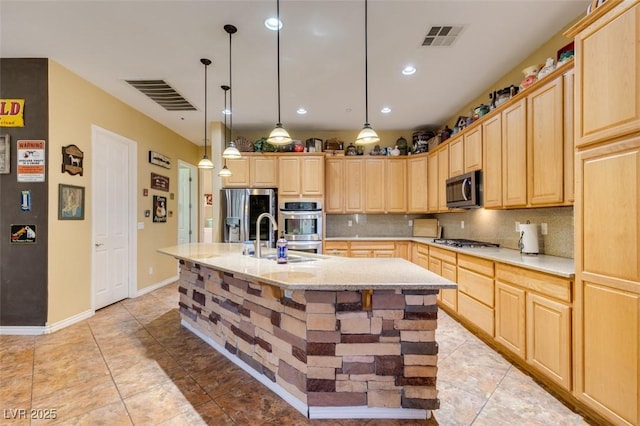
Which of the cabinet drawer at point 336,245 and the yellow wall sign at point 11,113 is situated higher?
the yellow wall sign at point 11,113

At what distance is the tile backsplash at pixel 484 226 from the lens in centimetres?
267

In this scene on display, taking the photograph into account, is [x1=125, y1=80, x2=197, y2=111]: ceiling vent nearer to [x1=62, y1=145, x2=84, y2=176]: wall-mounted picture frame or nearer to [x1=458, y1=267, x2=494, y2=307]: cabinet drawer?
[x1=62, y1=145, x2=84, y2=176]: wall-mounted picture frame

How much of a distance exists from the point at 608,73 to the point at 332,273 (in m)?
1.99

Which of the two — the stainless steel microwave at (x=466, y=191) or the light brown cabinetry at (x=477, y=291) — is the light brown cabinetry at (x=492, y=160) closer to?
the stainless steel microwave at (x=466, y=191)

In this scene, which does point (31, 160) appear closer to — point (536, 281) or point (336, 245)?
point (336, 245)

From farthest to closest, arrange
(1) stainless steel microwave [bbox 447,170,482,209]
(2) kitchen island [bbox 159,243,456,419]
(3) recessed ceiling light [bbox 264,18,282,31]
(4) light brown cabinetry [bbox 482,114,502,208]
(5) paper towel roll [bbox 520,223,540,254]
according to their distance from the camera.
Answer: (1) stainless steel microwave [bbox 447,170,482,209], (4) light brown cabinetry [bbox 482,114,502,208], (5) paper towel roll [bbox 520,223,540,254], (3) recessed ceiling light [bbox 264,18,282,31], (2) kitchen island [bbox 159,243,456,419]

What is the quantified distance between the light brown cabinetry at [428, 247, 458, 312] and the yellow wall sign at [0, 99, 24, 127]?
4960 millimetres

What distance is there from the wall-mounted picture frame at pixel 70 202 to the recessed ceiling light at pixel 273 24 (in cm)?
284

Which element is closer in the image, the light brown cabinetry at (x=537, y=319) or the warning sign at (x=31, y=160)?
the light brown cabinetry at (x=537, y=319)

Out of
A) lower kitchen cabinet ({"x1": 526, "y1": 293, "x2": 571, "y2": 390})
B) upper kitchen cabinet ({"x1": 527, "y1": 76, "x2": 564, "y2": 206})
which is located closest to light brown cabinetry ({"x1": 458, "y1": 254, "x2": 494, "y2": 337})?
lower kitchen cabinet ({"x1": 526, "y1": 293, "x2": 571, "y2": 390})

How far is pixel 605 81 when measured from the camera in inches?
68.0

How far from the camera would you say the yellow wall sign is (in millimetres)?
3150

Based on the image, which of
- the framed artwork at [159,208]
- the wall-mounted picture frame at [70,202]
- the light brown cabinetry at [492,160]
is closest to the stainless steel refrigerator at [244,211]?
the framed artwork at [159,208]

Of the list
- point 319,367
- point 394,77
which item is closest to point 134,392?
point 319,367
